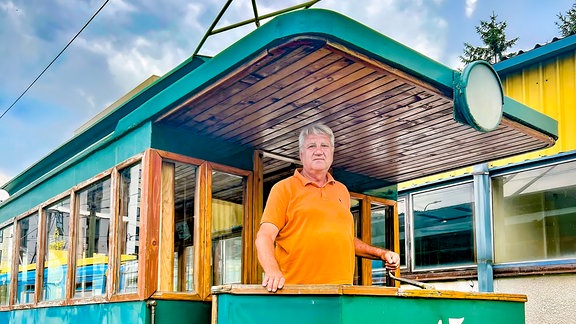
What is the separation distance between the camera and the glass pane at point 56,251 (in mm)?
5539

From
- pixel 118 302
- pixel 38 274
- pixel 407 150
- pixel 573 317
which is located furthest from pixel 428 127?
pixel 38 274

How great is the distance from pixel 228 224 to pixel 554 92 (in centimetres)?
424

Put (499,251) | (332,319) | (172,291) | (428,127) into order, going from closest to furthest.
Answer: (332,319), (172,291), (428,127), (499,251)

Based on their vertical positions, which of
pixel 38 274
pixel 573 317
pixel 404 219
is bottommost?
pixel 573 317

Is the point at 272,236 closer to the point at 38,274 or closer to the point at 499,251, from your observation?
the point at 38,274

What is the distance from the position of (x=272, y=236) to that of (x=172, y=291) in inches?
49.4

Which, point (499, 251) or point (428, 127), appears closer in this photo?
point (428, 127)

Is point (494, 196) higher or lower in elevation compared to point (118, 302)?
higher

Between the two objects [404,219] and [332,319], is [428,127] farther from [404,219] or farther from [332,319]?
[404,219]

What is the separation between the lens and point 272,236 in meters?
3.46

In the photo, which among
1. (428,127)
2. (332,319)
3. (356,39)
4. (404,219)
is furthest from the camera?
(404,219)

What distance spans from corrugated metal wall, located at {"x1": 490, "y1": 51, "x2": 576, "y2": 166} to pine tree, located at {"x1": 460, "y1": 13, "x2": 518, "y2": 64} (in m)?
15.3

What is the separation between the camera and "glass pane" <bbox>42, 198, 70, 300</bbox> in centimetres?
554

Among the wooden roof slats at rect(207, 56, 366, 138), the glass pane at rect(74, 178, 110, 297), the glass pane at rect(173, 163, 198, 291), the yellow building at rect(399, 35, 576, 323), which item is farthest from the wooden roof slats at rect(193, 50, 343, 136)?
the yellow building at rect(399, 35, 576, 323)
